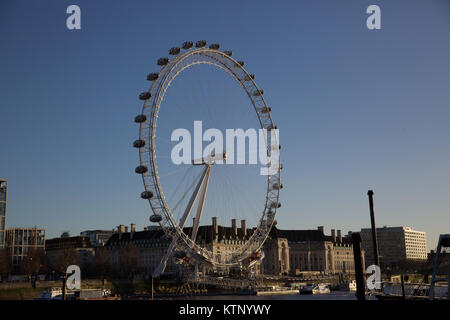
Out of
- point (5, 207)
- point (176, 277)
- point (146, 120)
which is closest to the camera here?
point (146, 120)

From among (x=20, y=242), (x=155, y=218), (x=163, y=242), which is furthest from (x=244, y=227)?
(x=155, y=218)

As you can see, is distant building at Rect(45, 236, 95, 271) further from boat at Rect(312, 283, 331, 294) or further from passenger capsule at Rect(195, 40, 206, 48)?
passenger capsule at Rect(195, 40, 206, 48)

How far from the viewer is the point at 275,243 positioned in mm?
144125

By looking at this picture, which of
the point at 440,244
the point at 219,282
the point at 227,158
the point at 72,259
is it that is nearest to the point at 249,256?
the point at 219,282

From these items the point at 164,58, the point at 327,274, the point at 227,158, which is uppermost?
the point at 164,58

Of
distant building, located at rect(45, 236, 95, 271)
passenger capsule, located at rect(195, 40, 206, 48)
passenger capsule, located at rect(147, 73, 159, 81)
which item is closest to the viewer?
passenger capsule, located at rect(147, 73, 159, 81)

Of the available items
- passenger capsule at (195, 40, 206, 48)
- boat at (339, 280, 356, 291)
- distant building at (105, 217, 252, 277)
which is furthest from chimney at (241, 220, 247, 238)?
passenger capsule at (195, 40, 206, 48)

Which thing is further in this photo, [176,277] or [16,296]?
[176,277]

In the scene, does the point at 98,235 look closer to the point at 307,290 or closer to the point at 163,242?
the point at 163,242

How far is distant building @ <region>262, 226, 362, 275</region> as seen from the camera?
14350 cm

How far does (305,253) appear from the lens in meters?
156

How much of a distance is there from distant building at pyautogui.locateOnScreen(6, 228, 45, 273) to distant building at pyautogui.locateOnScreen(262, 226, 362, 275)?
5746cm
